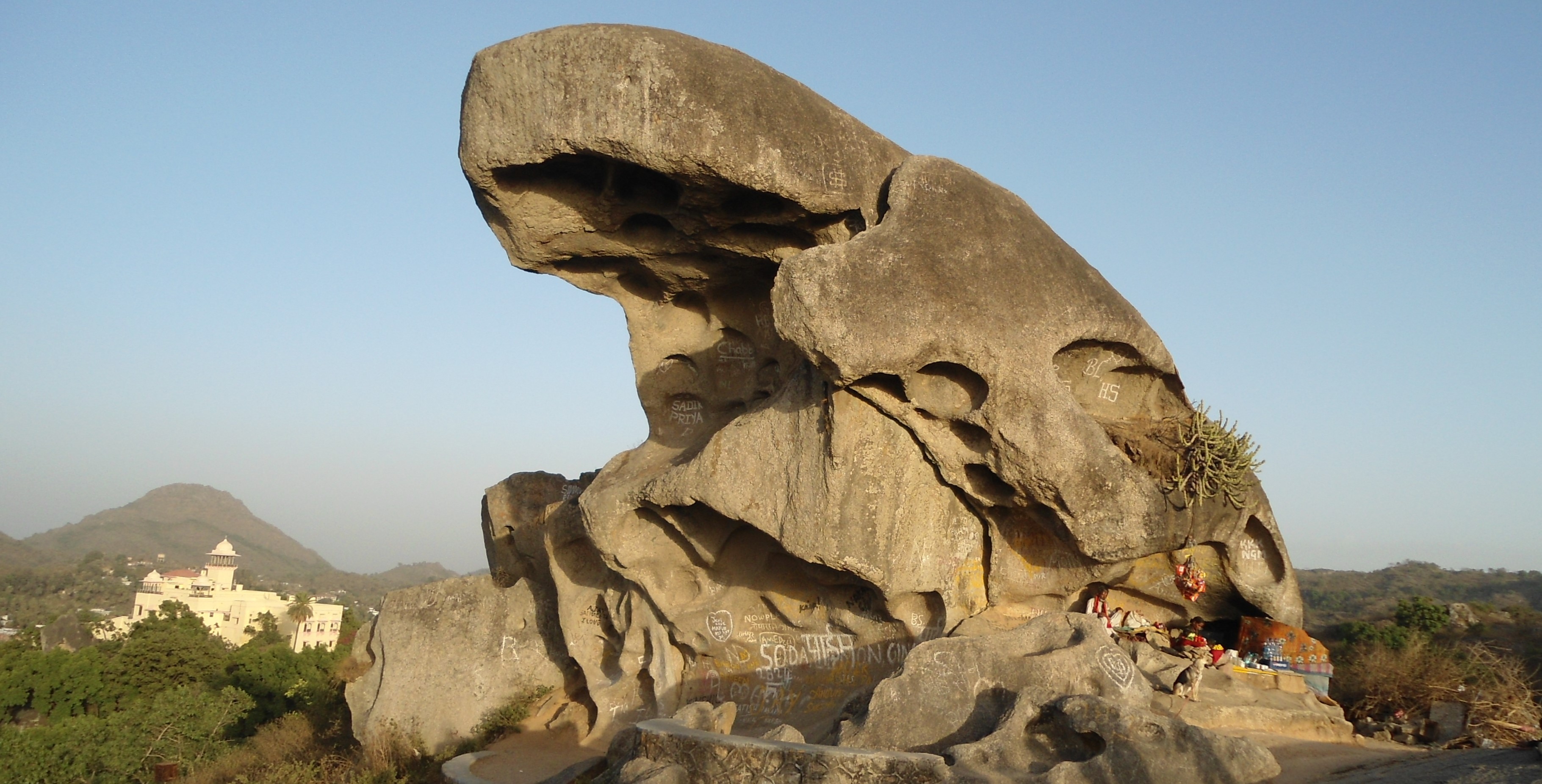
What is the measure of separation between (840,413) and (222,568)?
54585 mm

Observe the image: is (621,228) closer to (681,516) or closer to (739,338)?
(739,338)

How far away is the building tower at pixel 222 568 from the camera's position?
5341 centimetres

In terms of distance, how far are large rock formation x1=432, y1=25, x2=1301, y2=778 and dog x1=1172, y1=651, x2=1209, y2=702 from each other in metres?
0.94

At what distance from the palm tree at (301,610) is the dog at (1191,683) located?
3844cm

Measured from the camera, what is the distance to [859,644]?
Result: 31.5 feet

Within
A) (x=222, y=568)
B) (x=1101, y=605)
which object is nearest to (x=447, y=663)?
(x=1101, y=605)

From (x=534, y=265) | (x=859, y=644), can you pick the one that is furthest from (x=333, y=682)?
(x=859, y=644)

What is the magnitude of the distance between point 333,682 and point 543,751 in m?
7.12

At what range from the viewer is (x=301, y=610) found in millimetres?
41406

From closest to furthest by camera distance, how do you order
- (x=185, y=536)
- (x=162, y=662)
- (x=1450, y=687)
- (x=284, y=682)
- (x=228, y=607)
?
(x=1450, y=687)
(x=284, y=682)
(x=162, y=662)
(x=228, y=607)
(x=185, y=536)

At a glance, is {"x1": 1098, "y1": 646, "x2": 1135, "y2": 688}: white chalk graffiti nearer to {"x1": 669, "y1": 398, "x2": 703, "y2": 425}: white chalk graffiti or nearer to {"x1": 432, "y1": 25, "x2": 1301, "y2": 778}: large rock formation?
{"x1": 432, "y1": 25, "x2": 1301, "y2": 778}: large rock formation

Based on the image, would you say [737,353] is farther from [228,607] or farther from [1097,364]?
[228,607]

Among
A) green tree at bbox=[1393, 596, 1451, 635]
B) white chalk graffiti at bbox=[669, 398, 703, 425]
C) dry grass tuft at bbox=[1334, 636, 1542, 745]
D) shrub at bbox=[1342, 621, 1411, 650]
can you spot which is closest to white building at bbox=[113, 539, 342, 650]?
white chalk graffiti at bbox=[669, 398, 703, 425]

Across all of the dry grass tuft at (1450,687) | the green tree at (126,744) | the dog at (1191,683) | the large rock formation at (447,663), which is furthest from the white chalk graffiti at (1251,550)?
the green tree at (126,744)
